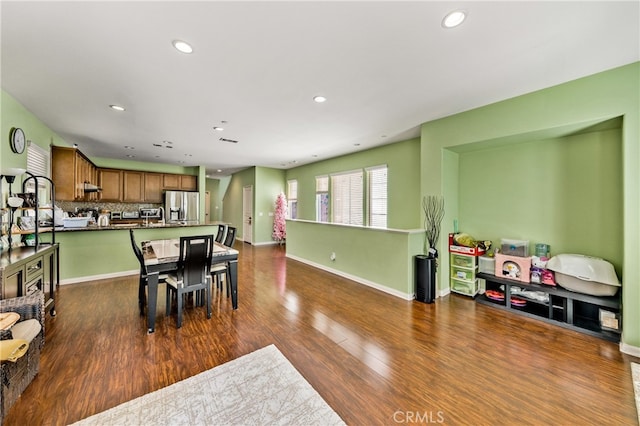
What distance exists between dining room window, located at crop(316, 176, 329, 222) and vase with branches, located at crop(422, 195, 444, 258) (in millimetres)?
3477

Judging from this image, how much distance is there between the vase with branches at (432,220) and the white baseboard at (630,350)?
6.29 feet

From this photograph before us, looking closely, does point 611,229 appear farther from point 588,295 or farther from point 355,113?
point 355,113

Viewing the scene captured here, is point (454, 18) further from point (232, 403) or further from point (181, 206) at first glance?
point (181, 206)

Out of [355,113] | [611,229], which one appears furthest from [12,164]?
[611,229]

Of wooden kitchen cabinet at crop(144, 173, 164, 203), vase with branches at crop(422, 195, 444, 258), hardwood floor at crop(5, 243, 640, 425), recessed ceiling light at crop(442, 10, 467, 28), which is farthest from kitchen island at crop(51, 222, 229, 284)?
recessed ceiling light at crop(442, 10, 467, 28)

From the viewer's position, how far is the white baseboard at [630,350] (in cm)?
231

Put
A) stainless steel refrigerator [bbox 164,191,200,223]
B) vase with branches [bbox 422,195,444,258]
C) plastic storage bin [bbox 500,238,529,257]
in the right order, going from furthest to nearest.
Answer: stainless steel refrigerator [bbox 164,191,200,223] < vase with branches [bbox 422,195,444,258] < plastic storage bin [bbox 500,238,529,257]

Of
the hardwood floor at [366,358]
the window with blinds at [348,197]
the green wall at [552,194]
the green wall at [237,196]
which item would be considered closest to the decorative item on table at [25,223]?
the hardwood floor at [366,358]

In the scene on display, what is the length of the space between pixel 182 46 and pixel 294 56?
36.5 inches

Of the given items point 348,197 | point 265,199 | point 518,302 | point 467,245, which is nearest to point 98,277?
point 265,199

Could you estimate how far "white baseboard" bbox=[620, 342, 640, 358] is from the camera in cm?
231

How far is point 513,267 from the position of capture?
3367mm

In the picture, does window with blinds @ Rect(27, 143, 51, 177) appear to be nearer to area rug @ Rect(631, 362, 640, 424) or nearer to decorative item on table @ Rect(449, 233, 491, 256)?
decorative item on table @ Rect(449, 233, 491, 256)

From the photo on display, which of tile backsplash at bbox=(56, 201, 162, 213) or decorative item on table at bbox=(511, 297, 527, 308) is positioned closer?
decorative item on table at bbox=(511, 297, 527, 308)
